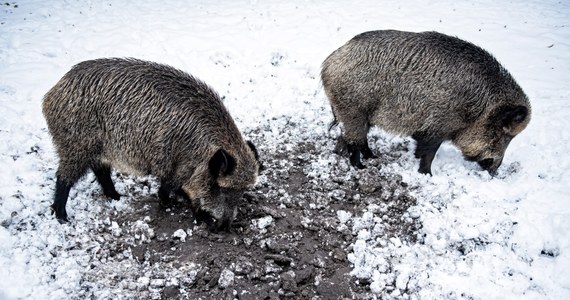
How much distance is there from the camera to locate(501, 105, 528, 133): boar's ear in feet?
15.3

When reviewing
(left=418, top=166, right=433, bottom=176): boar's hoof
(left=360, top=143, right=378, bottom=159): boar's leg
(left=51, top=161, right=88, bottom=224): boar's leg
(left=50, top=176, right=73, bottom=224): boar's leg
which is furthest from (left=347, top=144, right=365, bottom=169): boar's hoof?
(left=50, top=176, right=73, bottom=224): boar's leg

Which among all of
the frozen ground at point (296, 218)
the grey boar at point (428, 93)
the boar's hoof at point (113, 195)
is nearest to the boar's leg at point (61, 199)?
the frozen ground at point (296, 218)

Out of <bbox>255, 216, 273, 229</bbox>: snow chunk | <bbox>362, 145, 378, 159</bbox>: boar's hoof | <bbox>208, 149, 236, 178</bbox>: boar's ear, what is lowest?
<bbox>255, 216, 273, 229</bbox>: snow chunk

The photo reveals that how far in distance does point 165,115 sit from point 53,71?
432 centimetres

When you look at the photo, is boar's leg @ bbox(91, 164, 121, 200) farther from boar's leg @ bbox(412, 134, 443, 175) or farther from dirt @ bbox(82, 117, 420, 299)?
boar's leg @ bbox(412, 134, 443, 175)

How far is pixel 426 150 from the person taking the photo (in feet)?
16.9

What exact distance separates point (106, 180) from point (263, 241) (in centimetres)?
186

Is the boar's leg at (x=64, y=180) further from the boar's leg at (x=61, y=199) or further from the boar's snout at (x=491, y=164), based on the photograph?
the boar's snout at (x=491, y=164)

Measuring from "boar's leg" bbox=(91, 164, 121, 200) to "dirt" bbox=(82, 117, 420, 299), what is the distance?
9.7 inches

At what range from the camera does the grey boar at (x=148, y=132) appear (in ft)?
13.0

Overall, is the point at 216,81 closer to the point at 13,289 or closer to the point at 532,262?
the point at 13,289

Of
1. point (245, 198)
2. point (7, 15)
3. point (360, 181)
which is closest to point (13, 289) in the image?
point (245, 198)

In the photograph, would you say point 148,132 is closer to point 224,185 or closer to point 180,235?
point 224,185

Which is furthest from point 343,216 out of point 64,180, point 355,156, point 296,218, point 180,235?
point 64,180
